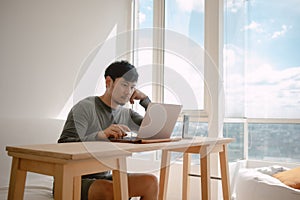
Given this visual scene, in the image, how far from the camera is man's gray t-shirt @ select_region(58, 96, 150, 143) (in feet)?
5.83

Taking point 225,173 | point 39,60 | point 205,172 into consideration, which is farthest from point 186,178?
point 39,60

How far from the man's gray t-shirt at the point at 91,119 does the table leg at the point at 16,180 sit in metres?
0.38

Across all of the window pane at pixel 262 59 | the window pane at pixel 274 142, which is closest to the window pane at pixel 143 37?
the window pane at pixel 262 59

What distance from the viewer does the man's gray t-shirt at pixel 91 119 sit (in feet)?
5.83

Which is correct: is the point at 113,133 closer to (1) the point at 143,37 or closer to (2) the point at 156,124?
(2) the point at 156,124

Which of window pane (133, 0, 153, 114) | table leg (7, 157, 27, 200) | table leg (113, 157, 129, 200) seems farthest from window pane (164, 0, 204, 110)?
table leg (7, 157, 27, 200)

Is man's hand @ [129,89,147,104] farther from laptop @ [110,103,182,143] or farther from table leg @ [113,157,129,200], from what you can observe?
table leg @ [113,157,129,200]

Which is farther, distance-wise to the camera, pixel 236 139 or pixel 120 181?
pixel 236 139

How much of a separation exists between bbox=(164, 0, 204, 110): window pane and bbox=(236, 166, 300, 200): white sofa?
725 millimetres

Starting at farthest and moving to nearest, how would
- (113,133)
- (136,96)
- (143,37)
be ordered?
(143,37) < (136,96) < (113,133)

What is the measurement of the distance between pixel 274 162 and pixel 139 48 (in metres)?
1.67

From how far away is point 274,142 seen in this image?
9.67ft

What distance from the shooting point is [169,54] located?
10.4ft

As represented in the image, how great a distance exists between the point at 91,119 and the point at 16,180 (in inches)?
24.0
